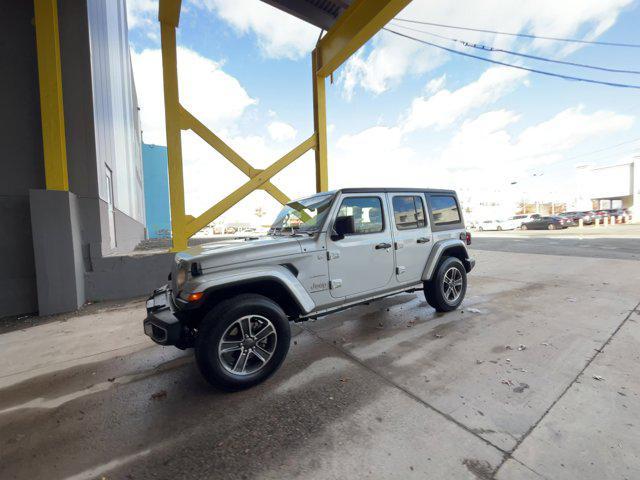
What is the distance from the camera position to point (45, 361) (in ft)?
11.5

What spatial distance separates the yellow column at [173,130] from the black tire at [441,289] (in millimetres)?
5367

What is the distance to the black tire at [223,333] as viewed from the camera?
2.53m

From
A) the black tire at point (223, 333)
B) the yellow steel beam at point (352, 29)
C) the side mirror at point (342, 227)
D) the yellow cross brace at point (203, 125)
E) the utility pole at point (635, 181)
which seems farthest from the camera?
the utility pole at point (635, 181)

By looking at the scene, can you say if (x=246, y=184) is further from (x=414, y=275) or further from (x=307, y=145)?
(x=414, y=275)

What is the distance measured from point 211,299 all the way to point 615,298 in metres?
6.57

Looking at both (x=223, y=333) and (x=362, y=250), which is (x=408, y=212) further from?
(x=223, y=333)

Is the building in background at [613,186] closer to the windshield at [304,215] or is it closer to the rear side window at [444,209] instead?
the rear side window at [444,209]

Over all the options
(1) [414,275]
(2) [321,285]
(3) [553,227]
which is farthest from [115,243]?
(3) [553,227]

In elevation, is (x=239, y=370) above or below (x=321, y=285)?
below

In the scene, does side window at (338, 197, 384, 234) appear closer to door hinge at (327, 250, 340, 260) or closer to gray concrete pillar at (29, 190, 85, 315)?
door hinge at (327, 250, 340, 260)

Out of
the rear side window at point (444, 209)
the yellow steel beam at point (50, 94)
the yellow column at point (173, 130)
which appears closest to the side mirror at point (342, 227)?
the rear side window at point (444, 209)

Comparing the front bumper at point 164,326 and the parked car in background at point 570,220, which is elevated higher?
the parked car in background at point 570,220

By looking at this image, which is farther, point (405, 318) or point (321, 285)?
point (405, 318)

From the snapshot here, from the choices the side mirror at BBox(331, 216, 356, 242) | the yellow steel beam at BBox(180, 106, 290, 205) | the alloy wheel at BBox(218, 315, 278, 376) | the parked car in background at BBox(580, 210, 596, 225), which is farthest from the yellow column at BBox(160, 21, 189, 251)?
the parked car in background at BBox(580, 210, 596, 225)
